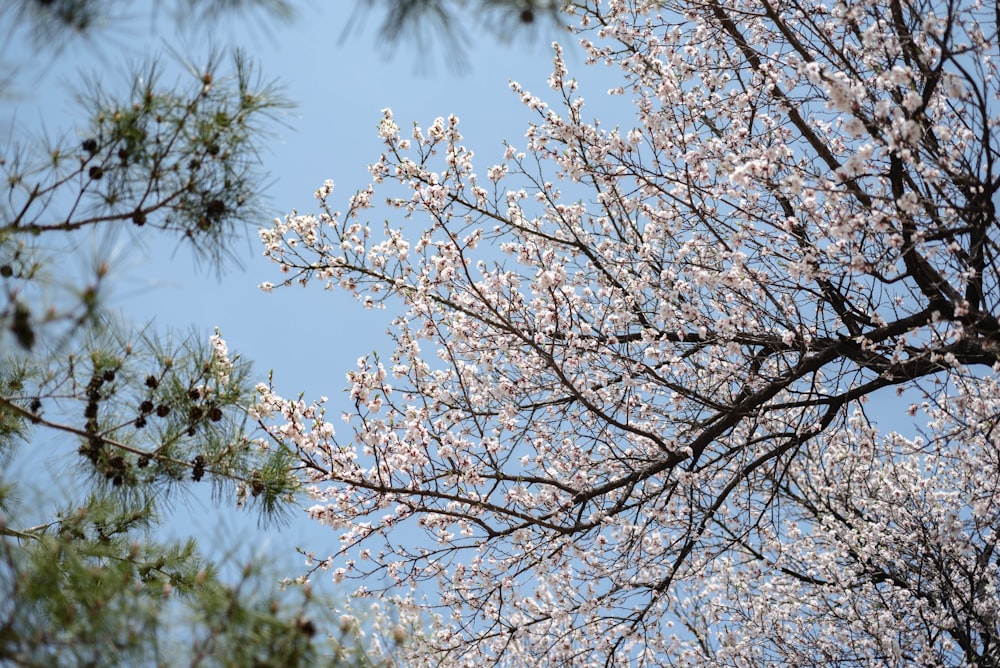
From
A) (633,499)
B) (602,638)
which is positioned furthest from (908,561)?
(602,638)

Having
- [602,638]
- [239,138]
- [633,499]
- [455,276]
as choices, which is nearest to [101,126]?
[239,138]

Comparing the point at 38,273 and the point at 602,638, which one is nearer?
the point at 38,273

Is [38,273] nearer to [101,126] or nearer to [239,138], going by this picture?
[101,126]

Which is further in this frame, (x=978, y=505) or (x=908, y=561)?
(x=908, y=561)

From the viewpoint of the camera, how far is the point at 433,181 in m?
5.91

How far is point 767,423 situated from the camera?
5.02m

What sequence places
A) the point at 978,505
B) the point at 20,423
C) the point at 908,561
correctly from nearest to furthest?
the point at 20,423 → the point at 978,505 → the point at 908,561

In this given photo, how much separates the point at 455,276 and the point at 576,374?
1176mm

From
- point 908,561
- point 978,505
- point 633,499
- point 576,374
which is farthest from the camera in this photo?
point 908,561

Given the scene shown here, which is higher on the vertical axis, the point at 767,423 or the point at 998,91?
the point at 998,91

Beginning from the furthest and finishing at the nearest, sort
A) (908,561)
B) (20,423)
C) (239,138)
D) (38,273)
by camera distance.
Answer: (908,561), (20,423), (239,138), (38,273)

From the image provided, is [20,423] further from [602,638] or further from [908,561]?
[908,561]

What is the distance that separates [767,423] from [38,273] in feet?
13.7

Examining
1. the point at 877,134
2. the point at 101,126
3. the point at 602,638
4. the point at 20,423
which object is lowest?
the point at 602,638
